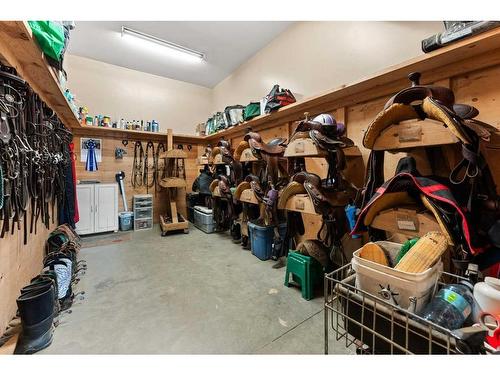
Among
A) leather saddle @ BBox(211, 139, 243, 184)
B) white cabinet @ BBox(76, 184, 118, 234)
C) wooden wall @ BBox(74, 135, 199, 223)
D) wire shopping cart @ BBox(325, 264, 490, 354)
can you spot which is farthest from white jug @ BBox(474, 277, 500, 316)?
wooden wall @ BBox(74, 135, 199, 223)

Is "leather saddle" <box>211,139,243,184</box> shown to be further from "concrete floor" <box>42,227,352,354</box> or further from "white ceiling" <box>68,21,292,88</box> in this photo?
"white ceiling" <box>68,21,292,88</box>

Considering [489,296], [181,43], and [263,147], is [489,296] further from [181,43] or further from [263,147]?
[181,43]

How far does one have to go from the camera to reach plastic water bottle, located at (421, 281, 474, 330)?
62cm

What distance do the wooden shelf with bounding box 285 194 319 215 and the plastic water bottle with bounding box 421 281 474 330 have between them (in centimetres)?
128

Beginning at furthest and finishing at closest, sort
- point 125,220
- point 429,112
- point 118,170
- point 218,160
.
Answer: point 118,170
point 125,220
point 218,160
point 429,112

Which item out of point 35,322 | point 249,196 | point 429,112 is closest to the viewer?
point 429,112

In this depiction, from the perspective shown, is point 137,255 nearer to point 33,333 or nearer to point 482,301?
point 33,333

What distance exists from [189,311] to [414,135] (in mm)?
2007

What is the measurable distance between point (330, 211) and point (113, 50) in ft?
15.6

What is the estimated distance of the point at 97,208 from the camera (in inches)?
160

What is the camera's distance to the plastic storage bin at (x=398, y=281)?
0.66 meters

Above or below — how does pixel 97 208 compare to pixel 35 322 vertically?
above

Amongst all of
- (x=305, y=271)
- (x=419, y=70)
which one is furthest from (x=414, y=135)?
(x=305, y=271)

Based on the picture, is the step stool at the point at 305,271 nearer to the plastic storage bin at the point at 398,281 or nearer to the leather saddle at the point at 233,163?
the plastic storage bin at the point at 398,281
